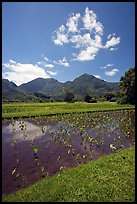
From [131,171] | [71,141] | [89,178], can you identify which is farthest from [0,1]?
[71,141]

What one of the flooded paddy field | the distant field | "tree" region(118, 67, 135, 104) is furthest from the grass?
"tree" region(118, 67, 135, 104)

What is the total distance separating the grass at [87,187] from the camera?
816 cm

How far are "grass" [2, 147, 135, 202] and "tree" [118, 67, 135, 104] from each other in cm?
6021

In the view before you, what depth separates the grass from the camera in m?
8.16

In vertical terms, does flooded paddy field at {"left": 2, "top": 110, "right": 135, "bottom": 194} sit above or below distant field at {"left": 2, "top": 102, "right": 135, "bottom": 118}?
below

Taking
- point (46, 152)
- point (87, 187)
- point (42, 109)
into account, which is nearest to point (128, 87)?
point (42, 109)

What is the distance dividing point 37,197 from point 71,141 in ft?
32.4

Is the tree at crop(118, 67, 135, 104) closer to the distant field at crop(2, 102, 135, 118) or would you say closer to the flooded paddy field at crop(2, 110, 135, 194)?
the distant field at crop(2, 102, 135, 118)

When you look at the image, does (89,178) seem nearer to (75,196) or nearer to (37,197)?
(75,196)

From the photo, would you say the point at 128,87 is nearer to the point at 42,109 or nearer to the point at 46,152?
the point at 42,109

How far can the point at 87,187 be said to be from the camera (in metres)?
8.82

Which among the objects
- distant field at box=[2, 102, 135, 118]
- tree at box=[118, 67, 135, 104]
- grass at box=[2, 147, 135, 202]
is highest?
tree at box=[118, 67, 135, 104]

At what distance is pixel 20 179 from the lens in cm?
1055

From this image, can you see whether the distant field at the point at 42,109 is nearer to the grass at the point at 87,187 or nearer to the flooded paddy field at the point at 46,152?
the flooded paddy field at the point at 46,152
